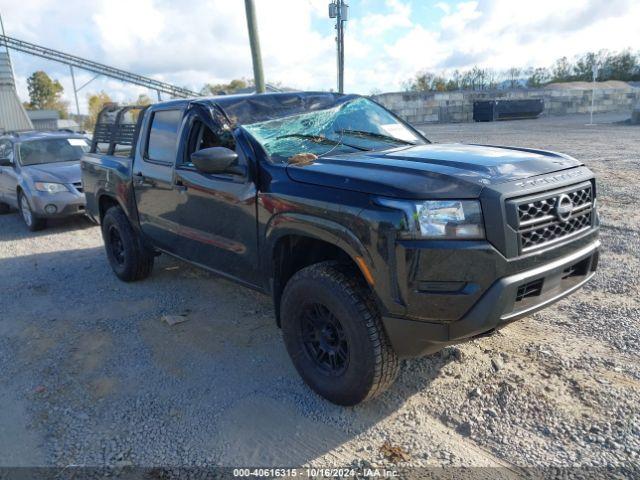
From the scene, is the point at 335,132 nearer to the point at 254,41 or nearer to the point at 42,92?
the point at 254,41

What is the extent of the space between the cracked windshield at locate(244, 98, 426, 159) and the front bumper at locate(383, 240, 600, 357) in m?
1.43

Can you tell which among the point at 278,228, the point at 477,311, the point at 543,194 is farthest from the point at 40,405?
the point at 543,194

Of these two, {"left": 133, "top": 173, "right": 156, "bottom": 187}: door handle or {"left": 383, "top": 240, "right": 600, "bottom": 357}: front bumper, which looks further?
{"left": 133, "top": 173, "right": 156, "bottom": 187}: door handle

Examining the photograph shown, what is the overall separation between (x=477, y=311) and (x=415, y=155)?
3.83ft

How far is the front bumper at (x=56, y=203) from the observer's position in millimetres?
7801

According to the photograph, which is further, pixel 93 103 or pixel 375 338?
pixel 93 103

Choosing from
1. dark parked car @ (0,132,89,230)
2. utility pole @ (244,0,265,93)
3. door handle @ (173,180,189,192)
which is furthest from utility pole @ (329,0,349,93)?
door handle @ (173,180,189,192)

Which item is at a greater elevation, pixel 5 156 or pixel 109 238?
pixel 5 156

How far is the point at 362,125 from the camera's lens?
3996 mm

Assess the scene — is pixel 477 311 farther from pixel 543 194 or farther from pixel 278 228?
pixel 278 228

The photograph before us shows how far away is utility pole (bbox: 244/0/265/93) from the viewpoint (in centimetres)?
926

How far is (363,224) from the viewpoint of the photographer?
2557mm

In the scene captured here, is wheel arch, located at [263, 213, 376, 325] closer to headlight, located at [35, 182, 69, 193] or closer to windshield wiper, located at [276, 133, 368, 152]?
windshield wiper, located at [276, 133, 368, 152]

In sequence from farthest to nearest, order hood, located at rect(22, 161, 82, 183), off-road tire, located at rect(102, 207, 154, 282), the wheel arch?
hood, located at rect(22, 161, 82, 183), off-road tire, located at rect(102, 207, 154, 282), the wheel arch
